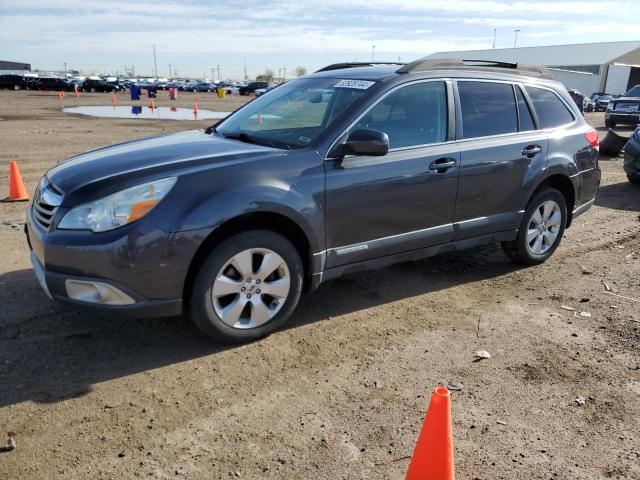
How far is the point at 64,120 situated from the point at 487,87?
63.9 feet

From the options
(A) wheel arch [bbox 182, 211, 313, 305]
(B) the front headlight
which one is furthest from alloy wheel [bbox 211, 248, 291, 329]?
(B) the front headlight

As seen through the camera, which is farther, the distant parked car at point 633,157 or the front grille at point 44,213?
the distant parked car at point 633,157

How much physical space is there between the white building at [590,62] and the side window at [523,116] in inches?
2102

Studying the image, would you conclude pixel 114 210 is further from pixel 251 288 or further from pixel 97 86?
pixel 97 86

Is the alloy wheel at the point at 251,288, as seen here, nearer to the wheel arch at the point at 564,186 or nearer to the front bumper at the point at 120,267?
the front bumper at the point at 120,267

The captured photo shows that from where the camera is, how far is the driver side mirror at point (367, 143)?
12.3 ft

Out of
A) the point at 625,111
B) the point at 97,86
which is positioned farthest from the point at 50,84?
the point at 625,111

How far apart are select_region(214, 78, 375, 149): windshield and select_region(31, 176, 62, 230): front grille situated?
1.45 metres

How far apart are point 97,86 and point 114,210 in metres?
57.1

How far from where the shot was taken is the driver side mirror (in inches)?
148

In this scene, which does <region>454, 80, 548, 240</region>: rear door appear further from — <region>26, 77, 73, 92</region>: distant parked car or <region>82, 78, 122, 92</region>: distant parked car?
<region>26, 77, 73, 92</region>: distant parked car

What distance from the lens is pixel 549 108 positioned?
17.8 feet

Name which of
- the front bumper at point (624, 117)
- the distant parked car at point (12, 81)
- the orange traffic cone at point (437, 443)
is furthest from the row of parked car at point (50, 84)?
the orange traffic cone at point (437, 443)

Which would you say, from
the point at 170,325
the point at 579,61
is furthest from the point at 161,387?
the point at 579,61
